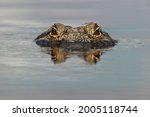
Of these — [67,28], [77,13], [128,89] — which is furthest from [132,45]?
[77,13]

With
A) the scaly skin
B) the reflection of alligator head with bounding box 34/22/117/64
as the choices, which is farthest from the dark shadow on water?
the scaly skin

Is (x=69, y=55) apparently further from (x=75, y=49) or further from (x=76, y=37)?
(x=76, y=37)

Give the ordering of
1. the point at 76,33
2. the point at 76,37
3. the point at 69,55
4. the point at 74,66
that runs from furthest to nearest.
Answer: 1. the point at 76,33
2. the point at 76,37
3. the point at 69,55
4. the point at 74,66

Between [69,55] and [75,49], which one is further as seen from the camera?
[75,49]

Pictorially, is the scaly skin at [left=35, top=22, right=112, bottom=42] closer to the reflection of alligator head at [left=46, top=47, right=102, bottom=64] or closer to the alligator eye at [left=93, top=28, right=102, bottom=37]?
the alligator eye at [left=93, top=28, right=102, bottom=37]

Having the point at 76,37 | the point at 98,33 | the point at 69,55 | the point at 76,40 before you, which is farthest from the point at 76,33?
the point at 69,55

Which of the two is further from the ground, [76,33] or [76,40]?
[76,33]

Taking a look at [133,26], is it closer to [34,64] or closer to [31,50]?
[31,50]

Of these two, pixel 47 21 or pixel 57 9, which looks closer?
pixel 47 21
